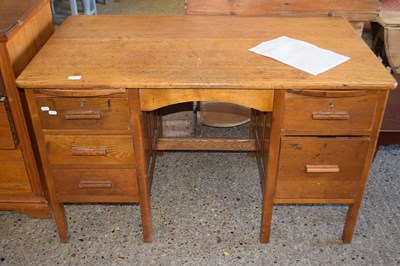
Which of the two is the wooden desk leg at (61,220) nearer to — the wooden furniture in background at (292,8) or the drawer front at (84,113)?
the drawer front at (84,113)

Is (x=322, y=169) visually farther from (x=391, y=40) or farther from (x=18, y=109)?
(x=391, y=40)

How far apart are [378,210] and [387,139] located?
1.14 feet

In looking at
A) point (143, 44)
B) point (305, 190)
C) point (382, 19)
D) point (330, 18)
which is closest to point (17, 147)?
point (143, 44)

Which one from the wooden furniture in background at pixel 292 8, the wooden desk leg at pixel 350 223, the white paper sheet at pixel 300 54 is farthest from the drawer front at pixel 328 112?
the wooden furniture in background at pixel 292 8

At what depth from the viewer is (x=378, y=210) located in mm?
2031

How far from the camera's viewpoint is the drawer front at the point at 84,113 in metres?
1.47

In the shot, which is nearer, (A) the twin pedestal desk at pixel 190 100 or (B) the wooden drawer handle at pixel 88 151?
(A) the twin pedestal desk at pixel 190 100

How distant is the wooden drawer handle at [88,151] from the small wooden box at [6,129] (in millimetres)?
306

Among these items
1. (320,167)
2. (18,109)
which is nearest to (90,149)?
(18,109)

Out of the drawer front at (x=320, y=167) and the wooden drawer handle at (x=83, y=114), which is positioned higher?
the wooden drawer handle at (x=83, y=114)

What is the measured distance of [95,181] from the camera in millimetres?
1650

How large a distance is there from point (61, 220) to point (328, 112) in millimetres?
1168

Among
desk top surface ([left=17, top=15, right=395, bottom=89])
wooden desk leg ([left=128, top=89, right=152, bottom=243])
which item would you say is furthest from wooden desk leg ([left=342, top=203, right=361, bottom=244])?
wooden desk leg ([left=128, top=89, right=152, bottom=243])

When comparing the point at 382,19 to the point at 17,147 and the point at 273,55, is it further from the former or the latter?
the point at 17,147
